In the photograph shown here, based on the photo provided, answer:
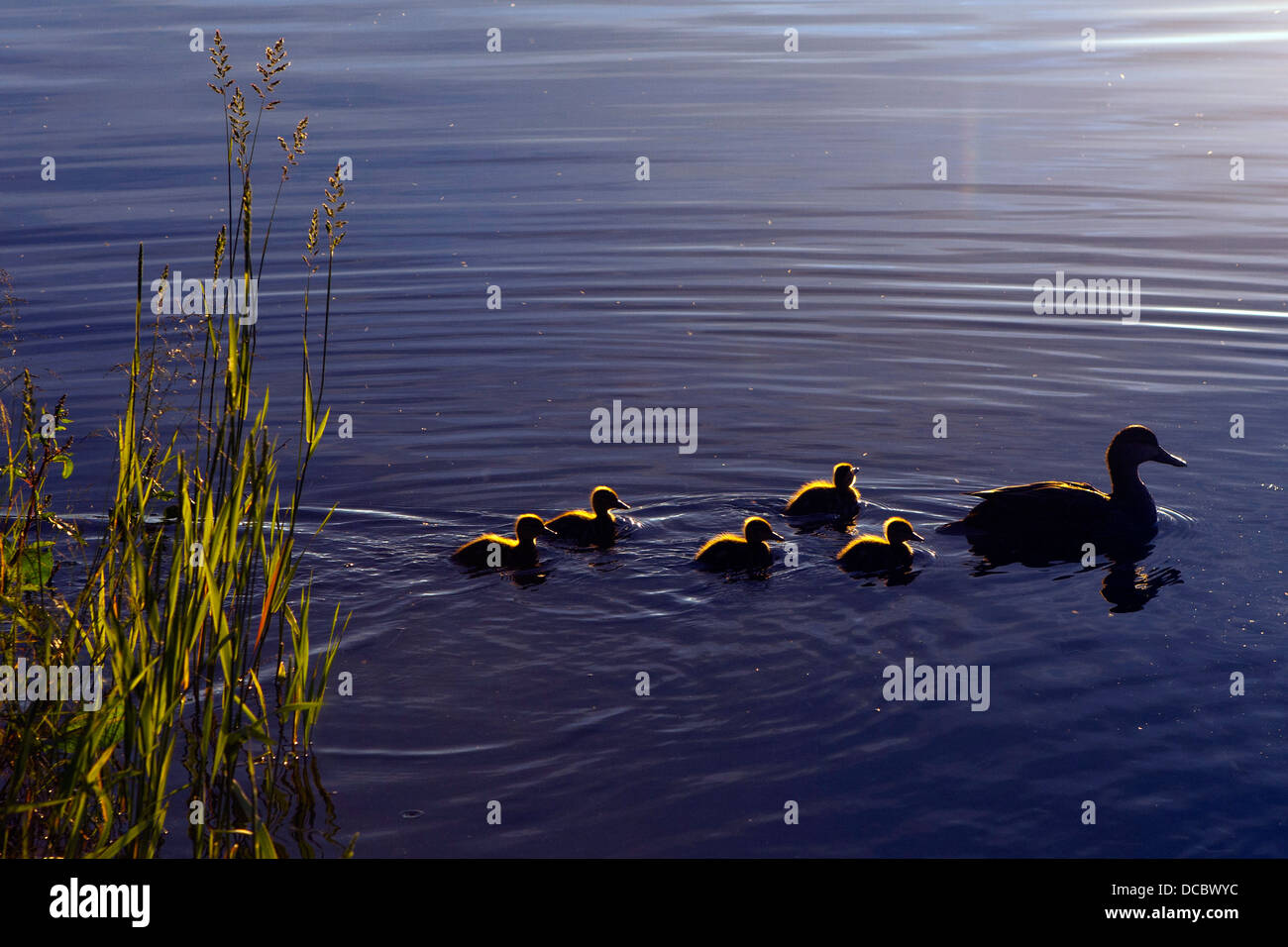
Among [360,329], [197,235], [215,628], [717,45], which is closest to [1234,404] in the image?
[360,329]

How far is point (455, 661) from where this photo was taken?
293 inches

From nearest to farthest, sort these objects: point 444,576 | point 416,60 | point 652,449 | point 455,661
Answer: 1. point 455,661
2. point 444,576
3. point 652,449
4. point 416,60

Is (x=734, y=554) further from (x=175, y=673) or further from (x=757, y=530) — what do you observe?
(x=175, y=673)

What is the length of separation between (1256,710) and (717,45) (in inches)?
1192

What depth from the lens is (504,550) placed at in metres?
8.77

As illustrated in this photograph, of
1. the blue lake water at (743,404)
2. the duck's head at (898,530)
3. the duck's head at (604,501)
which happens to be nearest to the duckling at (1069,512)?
the blue lake water at (743,404)

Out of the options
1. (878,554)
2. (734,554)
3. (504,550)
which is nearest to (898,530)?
(878,554)

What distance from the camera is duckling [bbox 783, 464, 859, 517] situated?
9.52 meters

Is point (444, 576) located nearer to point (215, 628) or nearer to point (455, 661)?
point (455, 661)

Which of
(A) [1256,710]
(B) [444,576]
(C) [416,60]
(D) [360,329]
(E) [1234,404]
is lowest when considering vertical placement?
(A) [1256,710]

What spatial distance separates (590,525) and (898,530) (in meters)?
1.83

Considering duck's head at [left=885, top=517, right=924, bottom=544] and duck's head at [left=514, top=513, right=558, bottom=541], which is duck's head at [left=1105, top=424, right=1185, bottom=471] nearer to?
duck's head at [left=885, top=517, right=924, bottom=544]

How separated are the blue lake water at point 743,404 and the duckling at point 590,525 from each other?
0.73 feet

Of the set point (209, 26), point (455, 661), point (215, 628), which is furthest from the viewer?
point (209, 26)
